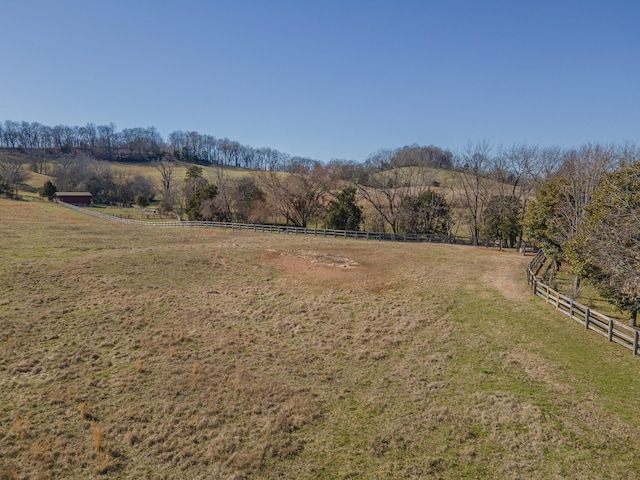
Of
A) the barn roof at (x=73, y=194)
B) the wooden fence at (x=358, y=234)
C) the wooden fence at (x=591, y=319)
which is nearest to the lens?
the wooden fence at (x=591, y=319)

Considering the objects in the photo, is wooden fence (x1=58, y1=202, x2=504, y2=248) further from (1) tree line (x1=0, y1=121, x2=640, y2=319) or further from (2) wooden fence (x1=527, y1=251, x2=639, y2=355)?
(2) wooden fence (x1=527, y1=251, x2=639, y2=355)

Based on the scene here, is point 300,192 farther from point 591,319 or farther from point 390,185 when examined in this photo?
point 591,319

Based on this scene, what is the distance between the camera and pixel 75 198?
91000 millimetres

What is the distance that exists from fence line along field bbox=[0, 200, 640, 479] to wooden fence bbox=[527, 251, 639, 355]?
649mm

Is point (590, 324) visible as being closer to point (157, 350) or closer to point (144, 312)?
point (157, 350)

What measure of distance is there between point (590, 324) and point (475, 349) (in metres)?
6.06

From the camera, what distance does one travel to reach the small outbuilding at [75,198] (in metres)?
89.4

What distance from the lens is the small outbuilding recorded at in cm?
8940

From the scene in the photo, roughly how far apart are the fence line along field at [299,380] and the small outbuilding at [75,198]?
255ft

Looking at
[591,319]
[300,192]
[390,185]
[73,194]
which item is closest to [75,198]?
[73,194]

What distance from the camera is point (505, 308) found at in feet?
63.5

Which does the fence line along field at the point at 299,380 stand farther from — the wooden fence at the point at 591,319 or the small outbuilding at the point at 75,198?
the small outbuilding at the point at 75,198

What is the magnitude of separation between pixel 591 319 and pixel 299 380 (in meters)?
13.5

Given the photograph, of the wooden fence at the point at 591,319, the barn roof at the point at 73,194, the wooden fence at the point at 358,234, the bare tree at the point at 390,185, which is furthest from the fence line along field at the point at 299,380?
the barn roof at the point at 73,194
